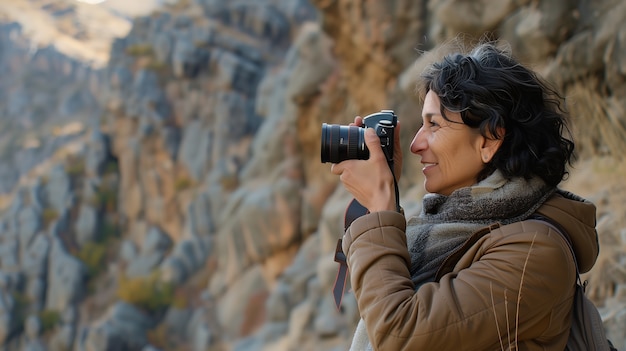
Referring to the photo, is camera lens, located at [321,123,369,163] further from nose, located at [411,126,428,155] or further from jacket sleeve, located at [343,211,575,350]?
jacket sleeve, located at [343,211,575,350]

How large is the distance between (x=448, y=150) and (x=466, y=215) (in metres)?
0.16

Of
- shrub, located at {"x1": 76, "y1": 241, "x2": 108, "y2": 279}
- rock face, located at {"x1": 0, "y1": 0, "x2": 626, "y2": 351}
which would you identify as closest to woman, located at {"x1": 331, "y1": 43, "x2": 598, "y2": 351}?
rock face, located at {"x1": 0, "y1": 0, "x2": 626, "y2": 351}

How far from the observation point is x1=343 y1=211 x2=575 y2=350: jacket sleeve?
120 centimetres

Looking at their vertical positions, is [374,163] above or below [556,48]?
below

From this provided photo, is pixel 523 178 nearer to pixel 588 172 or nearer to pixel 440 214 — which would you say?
pixel 440 214

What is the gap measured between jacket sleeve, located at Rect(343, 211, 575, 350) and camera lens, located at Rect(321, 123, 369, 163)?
1.02ft

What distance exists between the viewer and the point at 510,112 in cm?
139

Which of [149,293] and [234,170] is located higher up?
[234,170]

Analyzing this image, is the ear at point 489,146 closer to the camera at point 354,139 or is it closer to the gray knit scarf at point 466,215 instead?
the gray knit scarf at point 466,215

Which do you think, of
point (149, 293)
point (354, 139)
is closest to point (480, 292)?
point (354, 139)

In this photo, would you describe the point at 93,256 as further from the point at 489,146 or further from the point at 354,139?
the point at 489,146

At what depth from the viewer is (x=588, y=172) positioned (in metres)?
4.98

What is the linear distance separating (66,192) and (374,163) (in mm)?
29022

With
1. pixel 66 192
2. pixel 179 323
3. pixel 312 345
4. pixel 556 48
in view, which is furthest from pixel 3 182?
pixel 556 48
